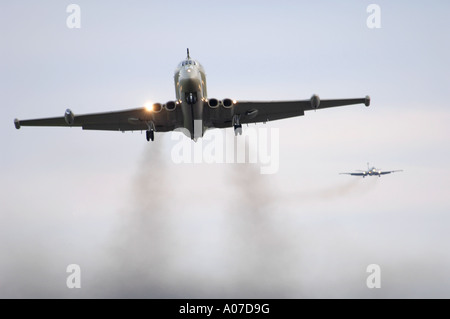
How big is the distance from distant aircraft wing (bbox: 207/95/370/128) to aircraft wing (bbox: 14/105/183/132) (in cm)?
298

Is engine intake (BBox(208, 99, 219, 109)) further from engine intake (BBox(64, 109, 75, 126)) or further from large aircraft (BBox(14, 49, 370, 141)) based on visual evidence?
engine intake (BBox(64, 109, 75, 126))

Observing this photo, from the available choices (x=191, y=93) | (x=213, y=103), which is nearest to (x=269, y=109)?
(x=213, y=103)

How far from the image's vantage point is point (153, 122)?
46.1m

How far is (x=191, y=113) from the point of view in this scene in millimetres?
43875

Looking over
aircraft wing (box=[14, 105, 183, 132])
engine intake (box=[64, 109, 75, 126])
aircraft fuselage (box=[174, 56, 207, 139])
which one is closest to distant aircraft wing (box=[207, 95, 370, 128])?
aircraft fuselage (box=[174, 56, 207, 139])

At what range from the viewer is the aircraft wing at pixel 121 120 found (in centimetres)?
4484

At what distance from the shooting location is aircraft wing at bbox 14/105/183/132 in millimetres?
A: 44844

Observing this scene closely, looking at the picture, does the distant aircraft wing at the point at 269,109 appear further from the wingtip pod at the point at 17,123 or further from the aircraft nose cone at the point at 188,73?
the wingtip pod at the point at 17,123

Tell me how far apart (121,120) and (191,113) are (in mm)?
5983

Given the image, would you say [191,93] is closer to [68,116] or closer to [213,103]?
[213,103]
